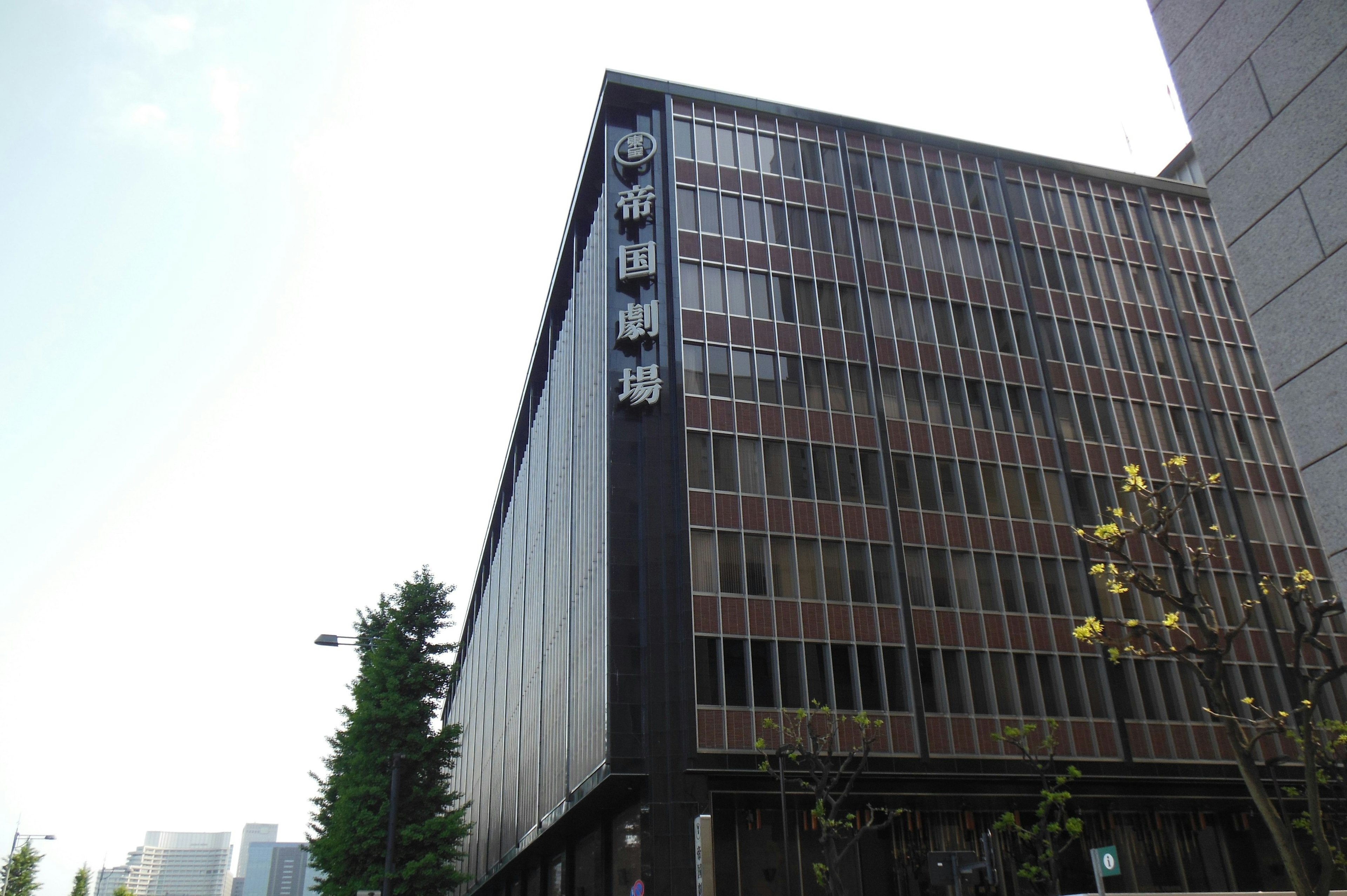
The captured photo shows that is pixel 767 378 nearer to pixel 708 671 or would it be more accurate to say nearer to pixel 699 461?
pixel 699 461

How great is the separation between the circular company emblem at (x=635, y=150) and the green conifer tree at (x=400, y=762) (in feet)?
62.7

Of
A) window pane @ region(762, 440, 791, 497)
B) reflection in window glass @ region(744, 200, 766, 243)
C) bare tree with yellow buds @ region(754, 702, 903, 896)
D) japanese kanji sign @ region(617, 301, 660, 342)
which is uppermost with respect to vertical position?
reflection in window glass @ region(744, 200, 766, 243)

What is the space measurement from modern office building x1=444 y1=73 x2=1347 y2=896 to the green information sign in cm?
1147

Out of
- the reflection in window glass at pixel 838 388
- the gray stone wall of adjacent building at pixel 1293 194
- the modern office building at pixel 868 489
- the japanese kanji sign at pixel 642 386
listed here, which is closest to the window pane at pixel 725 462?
the modern office building at pixel 868 489

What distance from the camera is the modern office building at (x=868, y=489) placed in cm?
3241

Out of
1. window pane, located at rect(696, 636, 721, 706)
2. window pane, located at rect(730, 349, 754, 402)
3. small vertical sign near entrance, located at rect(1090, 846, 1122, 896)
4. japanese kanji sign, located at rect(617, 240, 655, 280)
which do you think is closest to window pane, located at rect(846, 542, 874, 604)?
window pane, located at rect(696, 636, 721, 706)

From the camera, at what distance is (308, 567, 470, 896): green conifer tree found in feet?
117

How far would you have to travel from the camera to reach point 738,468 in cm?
3534

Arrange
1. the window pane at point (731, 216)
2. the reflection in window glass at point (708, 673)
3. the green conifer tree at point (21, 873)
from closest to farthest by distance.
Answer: the reflection in window glass at point (708, 673) < the window pane at point (731, 216) < the green conifer tree at point (21, 873)

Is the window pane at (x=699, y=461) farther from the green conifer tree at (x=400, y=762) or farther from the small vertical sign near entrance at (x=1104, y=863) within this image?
the small vertical sign near entrance at (x=1104, y=863)

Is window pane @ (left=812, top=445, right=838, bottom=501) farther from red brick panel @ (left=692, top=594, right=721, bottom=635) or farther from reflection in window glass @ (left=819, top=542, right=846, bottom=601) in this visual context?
red brick panel @ (left=692, top=594, right=721, bottom=635)

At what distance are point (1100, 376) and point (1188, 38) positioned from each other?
115 feet

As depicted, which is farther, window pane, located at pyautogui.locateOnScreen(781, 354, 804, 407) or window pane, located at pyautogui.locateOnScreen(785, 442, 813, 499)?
window pane, located at pyautogui.locateOnScreen(781, 354, 804, 407)

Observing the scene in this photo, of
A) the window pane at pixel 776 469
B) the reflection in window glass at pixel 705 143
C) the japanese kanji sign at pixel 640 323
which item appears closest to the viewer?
the window pane at pixel 776 469
